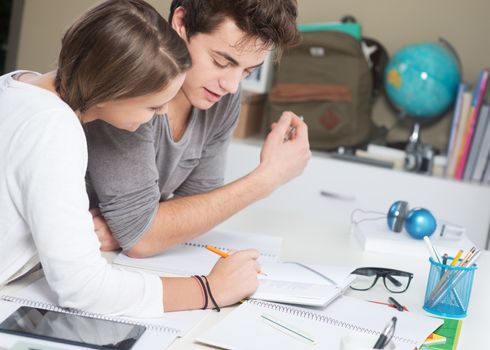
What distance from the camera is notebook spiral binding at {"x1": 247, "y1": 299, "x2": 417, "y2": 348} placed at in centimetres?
120

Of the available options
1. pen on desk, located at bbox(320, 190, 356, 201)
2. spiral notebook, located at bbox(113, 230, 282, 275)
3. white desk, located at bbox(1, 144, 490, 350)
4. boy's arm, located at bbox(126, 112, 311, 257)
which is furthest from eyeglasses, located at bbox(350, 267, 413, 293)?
pen on desk, located at bbox(320, 190, 356, 201)

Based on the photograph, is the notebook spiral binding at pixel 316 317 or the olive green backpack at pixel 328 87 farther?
the olive green backpack at pixel 328 87

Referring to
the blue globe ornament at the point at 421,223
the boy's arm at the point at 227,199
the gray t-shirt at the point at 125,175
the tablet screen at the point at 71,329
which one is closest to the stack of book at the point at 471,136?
the blue globe ornament at the point at 421,223

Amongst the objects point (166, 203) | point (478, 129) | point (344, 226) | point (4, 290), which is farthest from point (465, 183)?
point (4, 290)

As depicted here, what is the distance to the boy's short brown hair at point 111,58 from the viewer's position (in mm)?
1155

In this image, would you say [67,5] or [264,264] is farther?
[67,5]

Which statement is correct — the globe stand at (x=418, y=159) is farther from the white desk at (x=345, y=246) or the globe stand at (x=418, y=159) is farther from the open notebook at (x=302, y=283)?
the open notebook at (x=302, y=283)

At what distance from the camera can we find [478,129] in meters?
2.96

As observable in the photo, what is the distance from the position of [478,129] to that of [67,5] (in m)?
1.86

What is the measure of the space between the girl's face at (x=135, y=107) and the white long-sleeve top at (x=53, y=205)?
0.30ft

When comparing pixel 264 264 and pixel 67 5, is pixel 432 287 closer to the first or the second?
pixel 264 264

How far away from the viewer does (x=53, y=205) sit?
108 centimetres

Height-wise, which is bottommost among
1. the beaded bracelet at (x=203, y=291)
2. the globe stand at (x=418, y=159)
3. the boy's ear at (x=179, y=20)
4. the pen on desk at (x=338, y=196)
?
the pen on desk at (x=338, y=196)

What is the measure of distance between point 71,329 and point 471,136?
2200 mm
